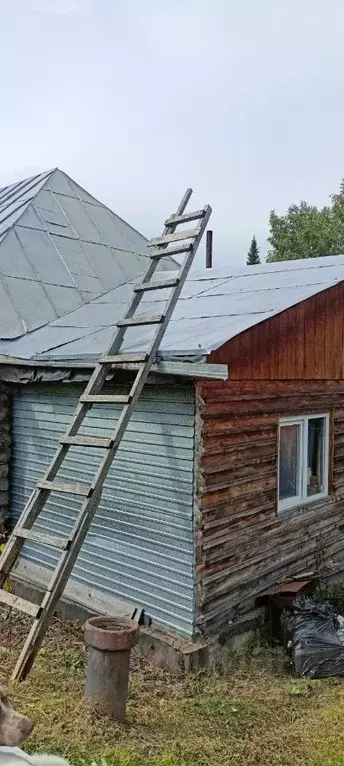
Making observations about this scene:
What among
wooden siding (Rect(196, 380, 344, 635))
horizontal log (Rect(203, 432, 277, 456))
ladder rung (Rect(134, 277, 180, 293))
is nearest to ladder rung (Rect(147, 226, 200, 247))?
ladder rung (Rect(134, 277, 180, 293))

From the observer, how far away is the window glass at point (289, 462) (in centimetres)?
730

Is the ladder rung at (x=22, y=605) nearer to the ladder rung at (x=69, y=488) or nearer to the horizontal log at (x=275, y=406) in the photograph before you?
the ladder rung at (x=69, y=488)

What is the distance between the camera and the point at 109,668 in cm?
483

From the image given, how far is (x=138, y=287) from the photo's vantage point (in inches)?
264

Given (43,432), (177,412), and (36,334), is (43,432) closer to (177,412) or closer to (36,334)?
(36,334)

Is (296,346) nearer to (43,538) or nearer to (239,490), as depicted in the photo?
(239,490)

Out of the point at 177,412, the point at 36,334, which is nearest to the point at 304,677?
the point at 177,412

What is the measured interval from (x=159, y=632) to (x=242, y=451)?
2030mm

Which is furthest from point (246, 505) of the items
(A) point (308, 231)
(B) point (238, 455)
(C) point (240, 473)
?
(A) point (308, 231)

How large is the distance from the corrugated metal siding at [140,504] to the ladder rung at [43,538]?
1352 mm

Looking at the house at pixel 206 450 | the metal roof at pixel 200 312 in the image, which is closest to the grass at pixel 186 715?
the house at pixel 206 450

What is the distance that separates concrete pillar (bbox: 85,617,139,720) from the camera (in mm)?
4812

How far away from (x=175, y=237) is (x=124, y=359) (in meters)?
1.73

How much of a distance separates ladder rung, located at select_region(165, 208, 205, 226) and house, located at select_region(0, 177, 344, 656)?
3.51 feet
